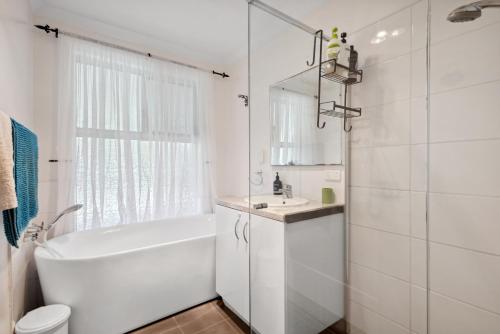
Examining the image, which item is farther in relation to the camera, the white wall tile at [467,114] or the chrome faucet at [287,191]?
the chrome faucet at [287,191]

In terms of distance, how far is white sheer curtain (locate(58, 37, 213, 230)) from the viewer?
2076mm

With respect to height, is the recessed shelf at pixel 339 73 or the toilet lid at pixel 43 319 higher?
the recessed shelf at pixel 339 73

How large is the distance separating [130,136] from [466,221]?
106 inches

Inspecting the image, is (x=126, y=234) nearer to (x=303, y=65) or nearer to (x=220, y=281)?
(x=220, y=281)

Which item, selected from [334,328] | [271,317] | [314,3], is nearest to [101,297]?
[271,317]

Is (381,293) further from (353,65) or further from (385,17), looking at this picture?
(385,17)

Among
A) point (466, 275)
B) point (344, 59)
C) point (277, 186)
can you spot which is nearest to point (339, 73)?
point (344, 59)

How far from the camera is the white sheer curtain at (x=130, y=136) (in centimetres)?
208

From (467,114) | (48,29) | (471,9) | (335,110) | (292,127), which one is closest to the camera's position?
(471,9)

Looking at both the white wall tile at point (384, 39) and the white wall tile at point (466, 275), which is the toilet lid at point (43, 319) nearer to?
the white wall tile at point (466, 275)

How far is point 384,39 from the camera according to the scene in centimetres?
140

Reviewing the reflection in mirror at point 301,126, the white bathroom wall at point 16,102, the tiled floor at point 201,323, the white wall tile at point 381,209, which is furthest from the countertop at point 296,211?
the white bathroom wall at point 16,102

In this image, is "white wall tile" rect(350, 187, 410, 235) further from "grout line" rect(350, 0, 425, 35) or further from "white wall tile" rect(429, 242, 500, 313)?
"grout line" rect(350, 0, 425, 35)

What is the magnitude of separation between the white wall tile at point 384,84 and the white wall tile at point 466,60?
138mm
